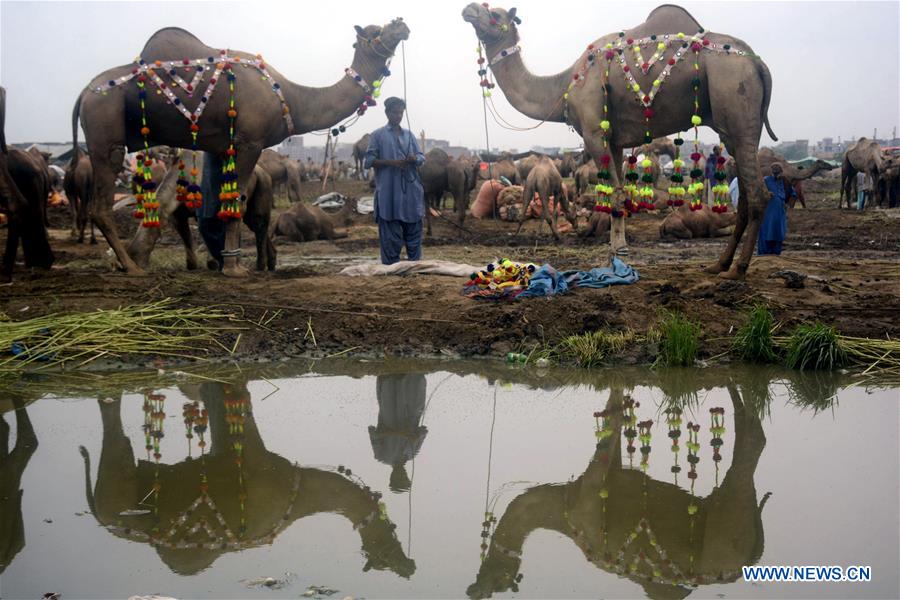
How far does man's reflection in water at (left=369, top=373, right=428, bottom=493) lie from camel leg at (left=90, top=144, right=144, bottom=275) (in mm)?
4015

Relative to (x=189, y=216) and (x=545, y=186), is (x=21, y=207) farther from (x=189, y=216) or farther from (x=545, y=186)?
(x=545, y=186)

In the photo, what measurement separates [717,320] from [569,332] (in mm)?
1251

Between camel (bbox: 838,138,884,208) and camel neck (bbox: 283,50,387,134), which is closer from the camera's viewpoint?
camel neck (bbox: 283,50,387,134)

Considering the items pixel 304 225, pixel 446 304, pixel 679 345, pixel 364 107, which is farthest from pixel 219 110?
pixel 304 225

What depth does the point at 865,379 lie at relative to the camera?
672 cm

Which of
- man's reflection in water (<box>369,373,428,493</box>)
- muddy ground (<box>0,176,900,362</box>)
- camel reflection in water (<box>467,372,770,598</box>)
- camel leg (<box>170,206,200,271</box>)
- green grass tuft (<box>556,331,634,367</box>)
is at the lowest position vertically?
camel reflection in water (<box>467,372,770,598</box>)

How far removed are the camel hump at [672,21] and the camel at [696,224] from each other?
7.15 metres

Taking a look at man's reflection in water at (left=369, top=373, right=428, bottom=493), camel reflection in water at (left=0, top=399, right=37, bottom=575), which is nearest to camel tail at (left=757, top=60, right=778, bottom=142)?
man's reflection in water at (left=369, top=373, right=428, bottom=493)

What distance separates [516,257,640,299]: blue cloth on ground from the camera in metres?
8.59

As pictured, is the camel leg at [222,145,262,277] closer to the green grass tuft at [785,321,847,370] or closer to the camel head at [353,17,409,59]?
the camel head at [353,17,409,59]

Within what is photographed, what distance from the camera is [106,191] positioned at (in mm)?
9516

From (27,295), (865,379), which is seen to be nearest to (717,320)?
(865,379)

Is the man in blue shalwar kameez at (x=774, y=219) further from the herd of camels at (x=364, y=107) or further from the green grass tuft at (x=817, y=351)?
the green grass tuft at (x=817, y=351)

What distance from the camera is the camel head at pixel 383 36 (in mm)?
9875
